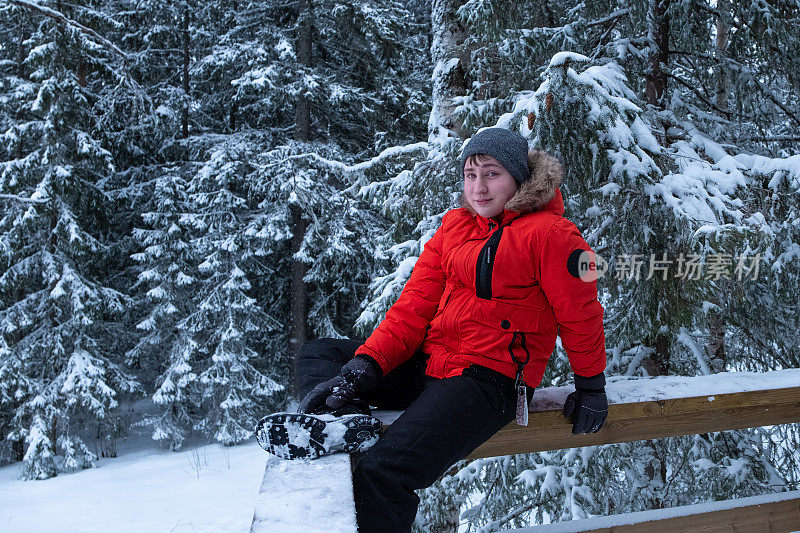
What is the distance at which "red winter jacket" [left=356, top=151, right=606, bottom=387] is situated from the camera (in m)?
2.32

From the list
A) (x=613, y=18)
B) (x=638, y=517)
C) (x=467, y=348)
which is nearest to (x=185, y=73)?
(x=613, y=18)

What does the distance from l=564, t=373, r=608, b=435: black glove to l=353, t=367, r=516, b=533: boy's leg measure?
0.25 m

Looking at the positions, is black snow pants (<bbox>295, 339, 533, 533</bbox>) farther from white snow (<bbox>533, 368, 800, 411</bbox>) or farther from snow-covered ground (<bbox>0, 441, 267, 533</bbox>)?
snow-covered ground (<bbox>0, 441, 267, 533</bbox>)

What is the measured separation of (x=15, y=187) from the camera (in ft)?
43.7

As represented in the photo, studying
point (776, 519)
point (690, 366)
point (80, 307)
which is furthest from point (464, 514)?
point (80, 307)

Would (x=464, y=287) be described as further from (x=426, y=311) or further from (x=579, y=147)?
(x=579, y=147)

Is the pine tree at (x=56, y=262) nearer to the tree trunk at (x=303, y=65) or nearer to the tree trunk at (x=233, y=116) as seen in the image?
the tree trunk at (x=233, y=116)

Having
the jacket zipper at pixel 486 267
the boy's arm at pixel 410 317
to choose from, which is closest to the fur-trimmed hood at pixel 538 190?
the jacket zipper at pixel 486 267

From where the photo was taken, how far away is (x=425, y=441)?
2.09m

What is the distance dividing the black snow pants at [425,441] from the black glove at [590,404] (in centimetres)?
21

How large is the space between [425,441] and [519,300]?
67 cm

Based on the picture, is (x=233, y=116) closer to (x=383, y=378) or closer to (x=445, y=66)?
(x=445, y=66)

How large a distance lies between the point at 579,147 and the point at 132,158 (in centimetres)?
1501

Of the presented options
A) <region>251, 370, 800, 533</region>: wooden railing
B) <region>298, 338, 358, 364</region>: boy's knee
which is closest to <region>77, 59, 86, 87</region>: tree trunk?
<region>298, 338, 358, 364</region>: boy's knee
